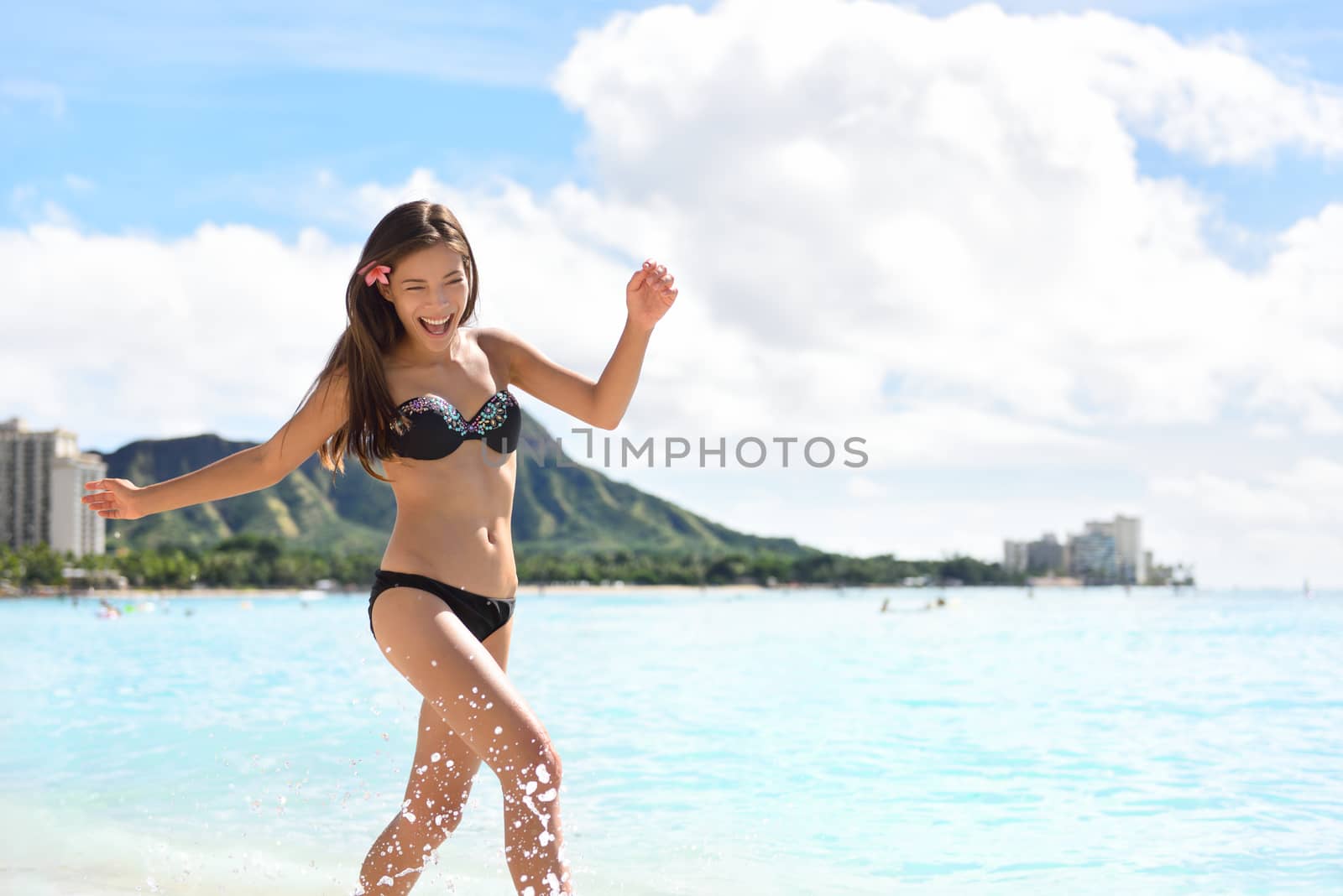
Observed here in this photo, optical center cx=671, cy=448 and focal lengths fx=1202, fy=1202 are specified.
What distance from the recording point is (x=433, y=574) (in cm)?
312

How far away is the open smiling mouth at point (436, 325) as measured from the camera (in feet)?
10.7

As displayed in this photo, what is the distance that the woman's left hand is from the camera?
3320 mm

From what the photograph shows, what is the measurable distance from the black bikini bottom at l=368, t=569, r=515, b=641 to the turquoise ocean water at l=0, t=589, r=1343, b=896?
2995 millimetres

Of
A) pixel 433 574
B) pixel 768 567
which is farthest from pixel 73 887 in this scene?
pixel 768 567

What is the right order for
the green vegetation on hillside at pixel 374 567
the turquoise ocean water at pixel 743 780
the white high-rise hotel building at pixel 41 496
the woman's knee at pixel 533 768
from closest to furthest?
the woman's knee at pixel 533 768, the turquoise ocean water at pixel 743 780, the green vegetation on hillside at pixel 374 567, the white high-rise hotel building at pixel 41 496

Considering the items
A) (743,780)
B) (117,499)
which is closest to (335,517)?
(743,780)

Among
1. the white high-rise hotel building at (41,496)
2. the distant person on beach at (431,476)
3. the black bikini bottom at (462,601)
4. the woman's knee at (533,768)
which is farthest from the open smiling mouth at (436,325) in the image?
the white high-rise hotel building at (41,496)

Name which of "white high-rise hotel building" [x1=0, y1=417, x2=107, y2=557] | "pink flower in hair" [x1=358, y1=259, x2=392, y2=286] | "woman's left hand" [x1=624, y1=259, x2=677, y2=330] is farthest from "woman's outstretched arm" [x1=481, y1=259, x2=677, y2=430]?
"white high-rise hotel building" [x1=0, y1=417, x2=107, y2=557]

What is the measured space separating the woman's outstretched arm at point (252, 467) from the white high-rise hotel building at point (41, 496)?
139 m

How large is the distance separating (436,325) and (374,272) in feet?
0.71

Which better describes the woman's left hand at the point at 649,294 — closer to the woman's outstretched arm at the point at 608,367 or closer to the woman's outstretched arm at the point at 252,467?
the woman's outstretched arm at the point at 608,367

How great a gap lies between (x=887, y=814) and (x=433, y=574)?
580cm

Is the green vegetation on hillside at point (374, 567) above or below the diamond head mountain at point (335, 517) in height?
below

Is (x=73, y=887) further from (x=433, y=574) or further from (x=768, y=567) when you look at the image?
(x=768, y=567)
